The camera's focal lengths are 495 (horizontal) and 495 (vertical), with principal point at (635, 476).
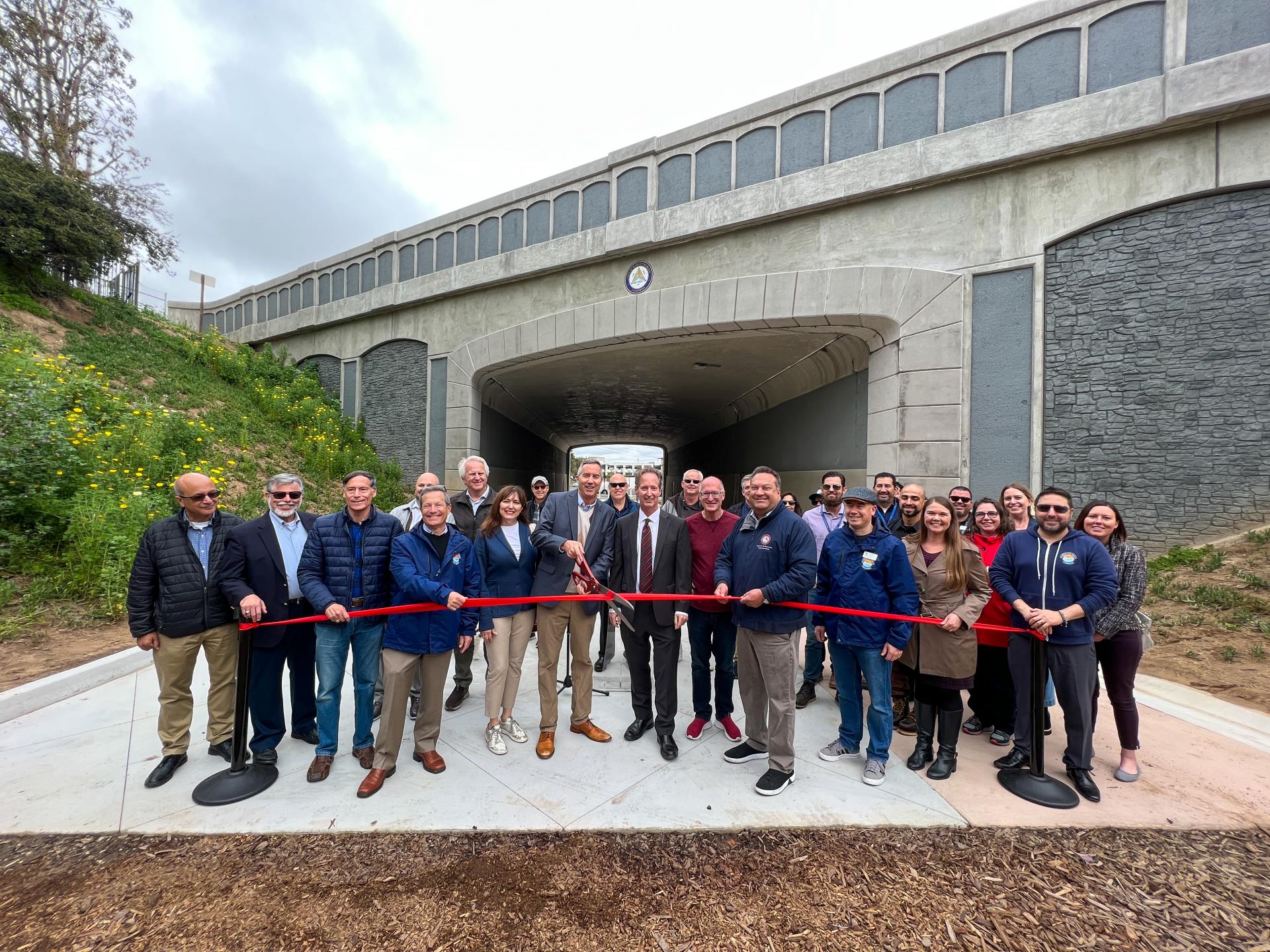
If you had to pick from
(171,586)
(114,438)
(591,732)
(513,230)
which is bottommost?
(591,732)

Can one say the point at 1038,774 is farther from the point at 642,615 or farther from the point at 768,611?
the point at 642,615

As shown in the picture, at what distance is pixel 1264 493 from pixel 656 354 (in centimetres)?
1012

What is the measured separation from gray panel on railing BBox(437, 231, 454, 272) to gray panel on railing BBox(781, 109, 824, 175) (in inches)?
337

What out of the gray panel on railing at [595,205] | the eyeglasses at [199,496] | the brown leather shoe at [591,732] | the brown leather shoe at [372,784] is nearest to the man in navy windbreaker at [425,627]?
the brown leather shoe at [372,784]

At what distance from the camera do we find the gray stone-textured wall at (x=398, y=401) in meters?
13.6

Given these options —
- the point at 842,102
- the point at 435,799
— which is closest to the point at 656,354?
the point at 842,102

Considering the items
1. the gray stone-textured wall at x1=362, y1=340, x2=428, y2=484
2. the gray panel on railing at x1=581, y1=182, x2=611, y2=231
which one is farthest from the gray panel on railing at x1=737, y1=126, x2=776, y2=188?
the gray stone-textured wall at x1=362, y1=340, x2=428, y2=484

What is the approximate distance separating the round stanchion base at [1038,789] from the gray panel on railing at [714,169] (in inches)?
391

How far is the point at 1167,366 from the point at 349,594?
10123mm

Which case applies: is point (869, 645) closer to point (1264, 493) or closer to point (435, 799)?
point (435, 799)

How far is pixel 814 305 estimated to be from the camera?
8.80m

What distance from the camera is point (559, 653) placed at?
3.97 meters

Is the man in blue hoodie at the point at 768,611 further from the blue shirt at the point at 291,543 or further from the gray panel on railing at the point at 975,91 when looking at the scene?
the gray panel on railing at the point at 975,91

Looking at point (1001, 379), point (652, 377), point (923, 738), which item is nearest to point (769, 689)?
Answer: point (923, 738)
